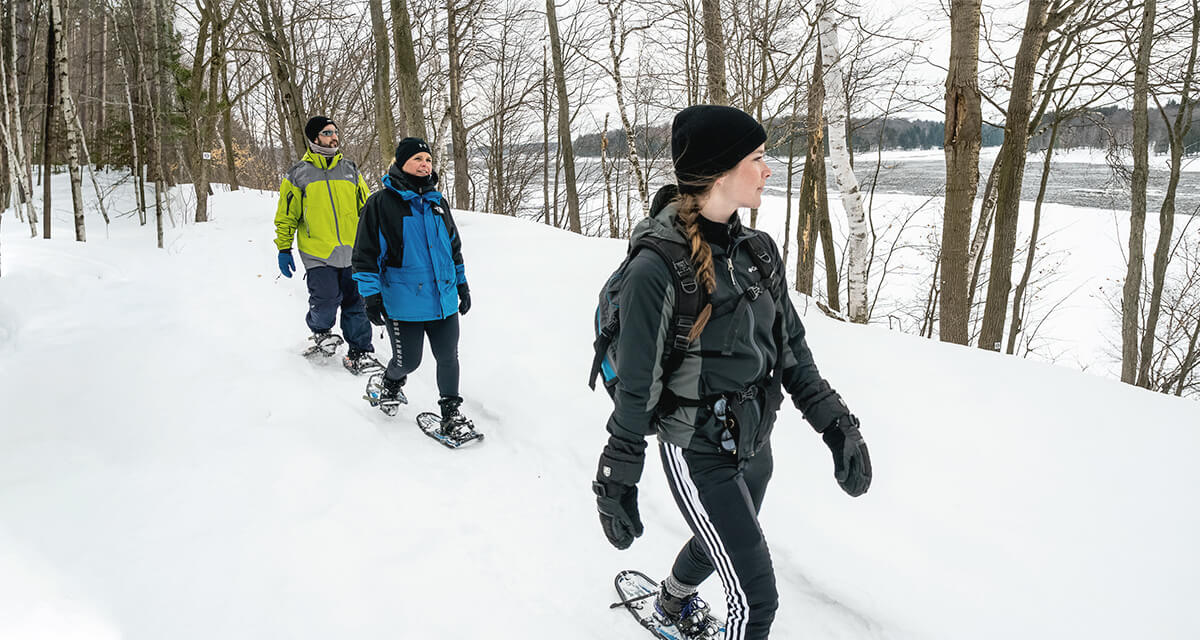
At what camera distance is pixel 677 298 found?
175 centimetres

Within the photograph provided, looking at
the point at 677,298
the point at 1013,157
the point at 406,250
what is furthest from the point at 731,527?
the point at 1013,157

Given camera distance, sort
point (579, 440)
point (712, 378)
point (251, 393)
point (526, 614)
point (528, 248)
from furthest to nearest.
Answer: point (528, 248) → point (251, 393) → point (579, 440) → point (526, 614) → point (712, 378)

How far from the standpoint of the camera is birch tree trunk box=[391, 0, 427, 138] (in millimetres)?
9648

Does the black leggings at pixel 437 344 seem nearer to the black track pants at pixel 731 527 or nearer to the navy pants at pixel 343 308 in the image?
the navy pants at pixel 343 308

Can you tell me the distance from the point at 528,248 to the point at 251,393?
4.37 metres

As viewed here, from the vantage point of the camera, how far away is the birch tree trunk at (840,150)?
7.65m

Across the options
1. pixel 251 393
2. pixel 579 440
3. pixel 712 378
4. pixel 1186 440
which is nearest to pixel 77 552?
pixel 251 393

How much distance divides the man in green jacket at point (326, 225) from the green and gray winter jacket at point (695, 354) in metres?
3.83

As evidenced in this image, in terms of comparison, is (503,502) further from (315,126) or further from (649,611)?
(315,126)

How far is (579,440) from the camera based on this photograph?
13.3 ft

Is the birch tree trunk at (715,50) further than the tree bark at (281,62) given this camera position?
No

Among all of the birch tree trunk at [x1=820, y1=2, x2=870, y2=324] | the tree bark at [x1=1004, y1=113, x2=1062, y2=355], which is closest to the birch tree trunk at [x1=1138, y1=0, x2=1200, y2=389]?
the tree bark at [x1=1004, y1=113, x2=1062, y2=355]

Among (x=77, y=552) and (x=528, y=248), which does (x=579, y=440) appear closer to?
(x=77, y=552)

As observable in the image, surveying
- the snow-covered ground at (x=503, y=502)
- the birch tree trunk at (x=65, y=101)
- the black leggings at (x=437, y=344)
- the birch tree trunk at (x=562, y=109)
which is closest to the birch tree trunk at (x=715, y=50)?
the birch tree trunk at (x=562, y=109)
